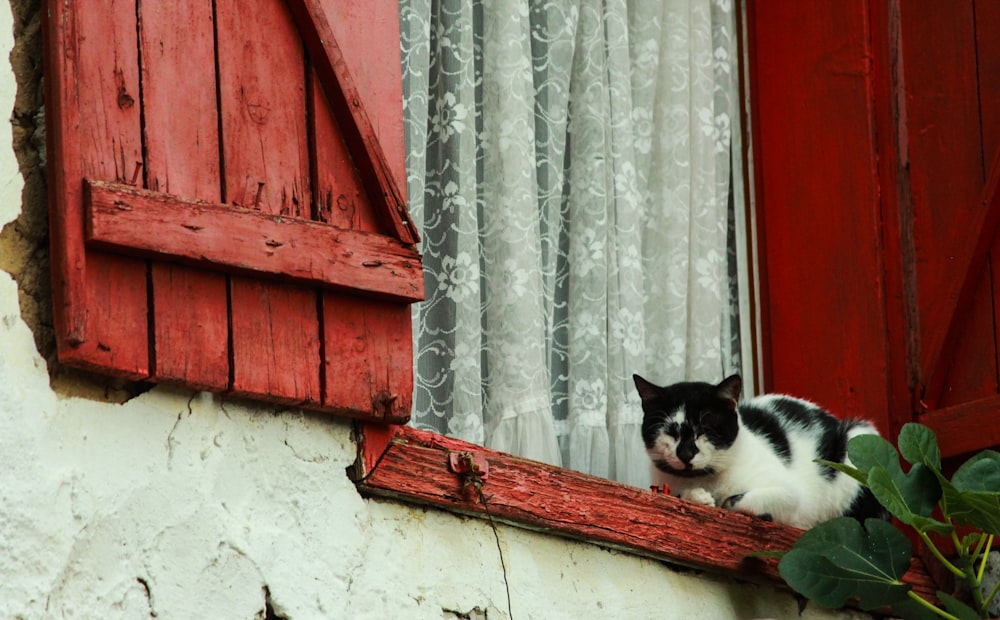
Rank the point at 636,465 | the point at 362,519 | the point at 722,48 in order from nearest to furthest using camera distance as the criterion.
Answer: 1. the point at 362,519
2. the point at 636,465
3. the point at 722,48

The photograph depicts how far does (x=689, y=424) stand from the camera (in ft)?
10.2

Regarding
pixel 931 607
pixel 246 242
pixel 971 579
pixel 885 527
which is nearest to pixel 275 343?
pixel 246 242

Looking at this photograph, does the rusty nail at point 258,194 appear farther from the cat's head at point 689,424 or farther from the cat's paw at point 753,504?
the cat's paw at point 753,504

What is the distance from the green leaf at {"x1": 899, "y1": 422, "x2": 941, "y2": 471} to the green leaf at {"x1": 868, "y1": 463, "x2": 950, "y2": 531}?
2 centimetres

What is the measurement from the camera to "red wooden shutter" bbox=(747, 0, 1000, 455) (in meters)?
3.41

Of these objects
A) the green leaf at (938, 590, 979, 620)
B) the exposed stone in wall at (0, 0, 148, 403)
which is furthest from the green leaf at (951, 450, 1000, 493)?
the exposed stone in wall at (0, 0, 148, 403)

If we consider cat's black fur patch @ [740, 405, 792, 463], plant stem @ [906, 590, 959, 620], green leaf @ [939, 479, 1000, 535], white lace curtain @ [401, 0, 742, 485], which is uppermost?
white lace curtain @ [401, 0, 742, 485]

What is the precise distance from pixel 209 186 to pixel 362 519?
2.10 ft

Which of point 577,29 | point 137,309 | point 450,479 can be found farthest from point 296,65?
point 577,29

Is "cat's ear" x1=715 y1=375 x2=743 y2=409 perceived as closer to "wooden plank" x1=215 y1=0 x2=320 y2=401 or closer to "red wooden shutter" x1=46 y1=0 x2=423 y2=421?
"red wooden shutter" x1=46 y1=0 x2=423 y2=421

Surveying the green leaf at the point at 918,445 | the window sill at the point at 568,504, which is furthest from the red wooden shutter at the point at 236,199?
the green leaf at the point at 918,445

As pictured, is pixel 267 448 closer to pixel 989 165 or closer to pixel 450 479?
pixel 450 479

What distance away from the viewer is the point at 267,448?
7.61ft

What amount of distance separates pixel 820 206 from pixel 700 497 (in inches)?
42.7
